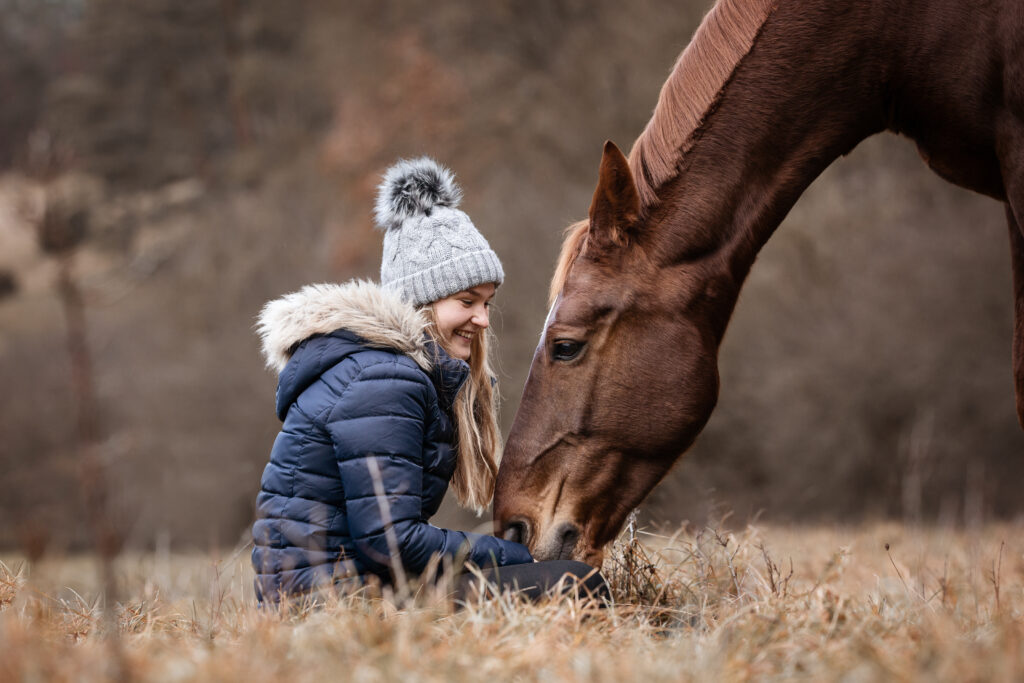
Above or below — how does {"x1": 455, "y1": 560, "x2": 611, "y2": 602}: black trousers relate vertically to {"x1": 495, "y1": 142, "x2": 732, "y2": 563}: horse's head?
below

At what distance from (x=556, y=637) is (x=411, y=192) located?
1.69 m

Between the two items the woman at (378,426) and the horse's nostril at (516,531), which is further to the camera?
the horse's nostril at (516,531)

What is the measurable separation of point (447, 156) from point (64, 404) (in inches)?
324

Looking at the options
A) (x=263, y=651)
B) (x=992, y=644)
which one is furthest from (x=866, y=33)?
(x=263, y=651)

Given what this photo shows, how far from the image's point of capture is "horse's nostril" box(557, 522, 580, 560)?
294 centimetres

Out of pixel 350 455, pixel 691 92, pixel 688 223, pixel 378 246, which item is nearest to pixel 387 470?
pixel 350 455

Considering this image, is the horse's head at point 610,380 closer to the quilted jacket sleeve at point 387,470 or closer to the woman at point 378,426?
the woman at point 378,426

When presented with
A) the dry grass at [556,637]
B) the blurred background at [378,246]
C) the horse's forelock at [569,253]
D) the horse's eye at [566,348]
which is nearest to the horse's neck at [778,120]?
the horse's forelock at [569,253]

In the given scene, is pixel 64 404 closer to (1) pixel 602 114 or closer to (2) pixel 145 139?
(2) pixel 145 139

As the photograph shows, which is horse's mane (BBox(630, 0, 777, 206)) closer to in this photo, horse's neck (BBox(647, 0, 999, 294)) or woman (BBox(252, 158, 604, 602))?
horse's neck (BBox(647, 0, 999, 294))

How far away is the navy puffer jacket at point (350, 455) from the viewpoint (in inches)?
104

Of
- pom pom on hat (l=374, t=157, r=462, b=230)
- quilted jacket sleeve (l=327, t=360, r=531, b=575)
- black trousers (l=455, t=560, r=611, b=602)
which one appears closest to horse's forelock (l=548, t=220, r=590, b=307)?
pom pom on hat (l=374, t=157, r=462, b=230)

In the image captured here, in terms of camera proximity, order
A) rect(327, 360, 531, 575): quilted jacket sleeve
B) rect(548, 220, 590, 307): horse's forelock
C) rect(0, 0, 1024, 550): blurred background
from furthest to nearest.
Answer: rect(0, 0, 1024, 550): blurred background → rect(548, 220, 590, 307): horse's forelock → rect(327, 360, 531, 575): quilted jacket sleeve

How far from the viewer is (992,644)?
202 centimetres
